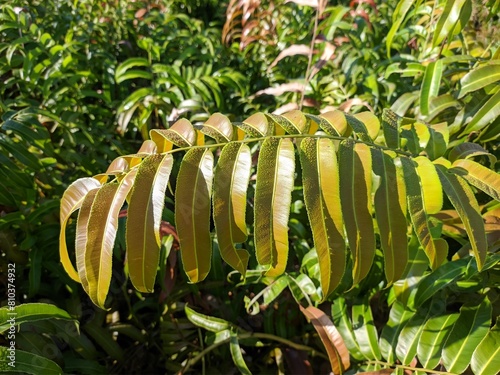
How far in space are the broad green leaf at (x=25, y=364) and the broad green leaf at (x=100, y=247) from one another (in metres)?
0.20

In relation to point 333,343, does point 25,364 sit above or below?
above

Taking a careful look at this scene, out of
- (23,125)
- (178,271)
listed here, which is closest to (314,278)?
(178,271)

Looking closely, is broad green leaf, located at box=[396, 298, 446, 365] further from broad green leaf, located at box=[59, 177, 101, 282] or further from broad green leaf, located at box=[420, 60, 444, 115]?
broad green leaf, located at box=[59, 177, 101, 282]

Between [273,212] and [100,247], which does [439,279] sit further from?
[100,247]

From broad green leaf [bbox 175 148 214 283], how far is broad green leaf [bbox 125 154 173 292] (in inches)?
1.1

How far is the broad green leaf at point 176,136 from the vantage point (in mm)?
711

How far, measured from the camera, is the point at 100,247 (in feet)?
2.05

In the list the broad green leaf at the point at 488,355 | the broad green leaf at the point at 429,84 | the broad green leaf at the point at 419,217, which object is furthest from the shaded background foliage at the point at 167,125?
the broad green leaf at the point at 419,217

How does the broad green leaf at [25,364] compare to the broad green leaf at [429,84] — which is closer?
the broad green leaf at [25,364]

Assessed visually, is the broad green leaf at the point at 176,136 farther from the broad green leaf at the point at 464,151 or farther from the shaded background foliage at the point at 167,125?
the broad green leaf at the point at 464,151

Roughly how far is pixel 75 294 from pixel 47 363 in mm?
437

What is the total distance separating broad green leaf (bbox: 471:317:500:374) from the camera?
78 cm

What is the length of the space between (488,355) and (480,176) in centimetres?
34

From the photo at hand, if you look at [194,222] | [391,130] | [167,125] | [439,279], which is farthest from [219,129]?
[167,125]
